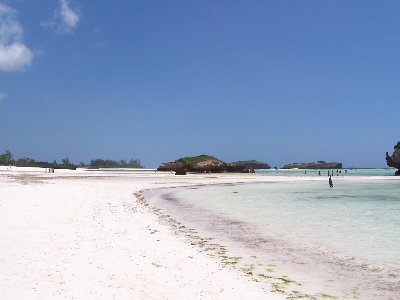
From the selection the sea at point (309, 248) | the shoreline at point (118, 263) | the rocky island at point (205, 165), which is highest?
the rocky island at point (205, 165)

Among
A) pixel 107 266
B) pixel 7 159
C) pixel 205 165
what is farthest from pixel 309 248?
pixel 7 159

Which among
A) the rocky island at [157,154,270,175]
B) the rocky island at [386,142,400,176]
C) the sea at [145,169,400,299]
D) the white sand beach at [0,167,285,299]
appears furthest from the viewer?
the rocky island at [157,154,270,175]

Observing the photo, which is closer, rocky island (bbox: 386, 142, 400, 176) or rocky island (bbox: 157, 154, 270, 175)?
rocky island (bbox: 386, 142, 400, 176)

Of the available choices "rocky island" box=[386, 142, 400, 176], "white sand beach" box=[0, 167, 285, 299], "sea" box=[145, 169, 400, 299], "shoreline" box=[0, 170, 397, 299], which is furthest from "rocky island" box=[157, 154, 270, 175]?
"white sand beach" box=[0, 167, 285, 299]

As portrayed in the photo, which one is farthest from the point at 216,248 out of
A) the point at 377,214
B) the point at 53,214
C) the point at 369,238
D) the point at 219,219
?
the point at 377,214

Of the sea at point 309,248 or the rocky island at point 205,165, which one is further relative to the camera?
the rocky island at point 205,165

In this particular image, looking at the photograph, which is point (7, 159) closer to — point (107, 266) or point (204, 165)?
point (204, 165)

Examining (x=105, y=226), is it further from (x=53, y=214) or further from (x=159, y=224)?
(x=53, y=214)

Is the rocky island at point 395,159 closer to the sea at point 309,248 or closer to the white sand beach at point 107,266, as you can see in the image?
the sea at point 309,248

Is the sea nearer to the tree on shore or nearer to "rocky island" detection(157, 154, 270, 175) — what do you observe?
"rocky island" detection(157, 154, 270, 175)

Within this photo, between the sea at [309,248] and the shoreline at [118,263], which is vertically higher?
the shoreline at [118,263]

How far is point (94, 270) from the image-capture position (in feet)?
27.4

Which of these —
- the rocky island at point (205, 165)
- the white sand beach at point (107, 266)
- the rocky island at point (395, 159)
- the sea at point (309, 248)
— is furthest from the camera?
the rocky island at point (205, 165)

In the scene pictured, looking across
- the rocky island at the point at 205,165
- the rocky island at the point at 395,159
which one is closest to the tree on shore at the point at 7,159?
the rocky island at the point at 205,165
